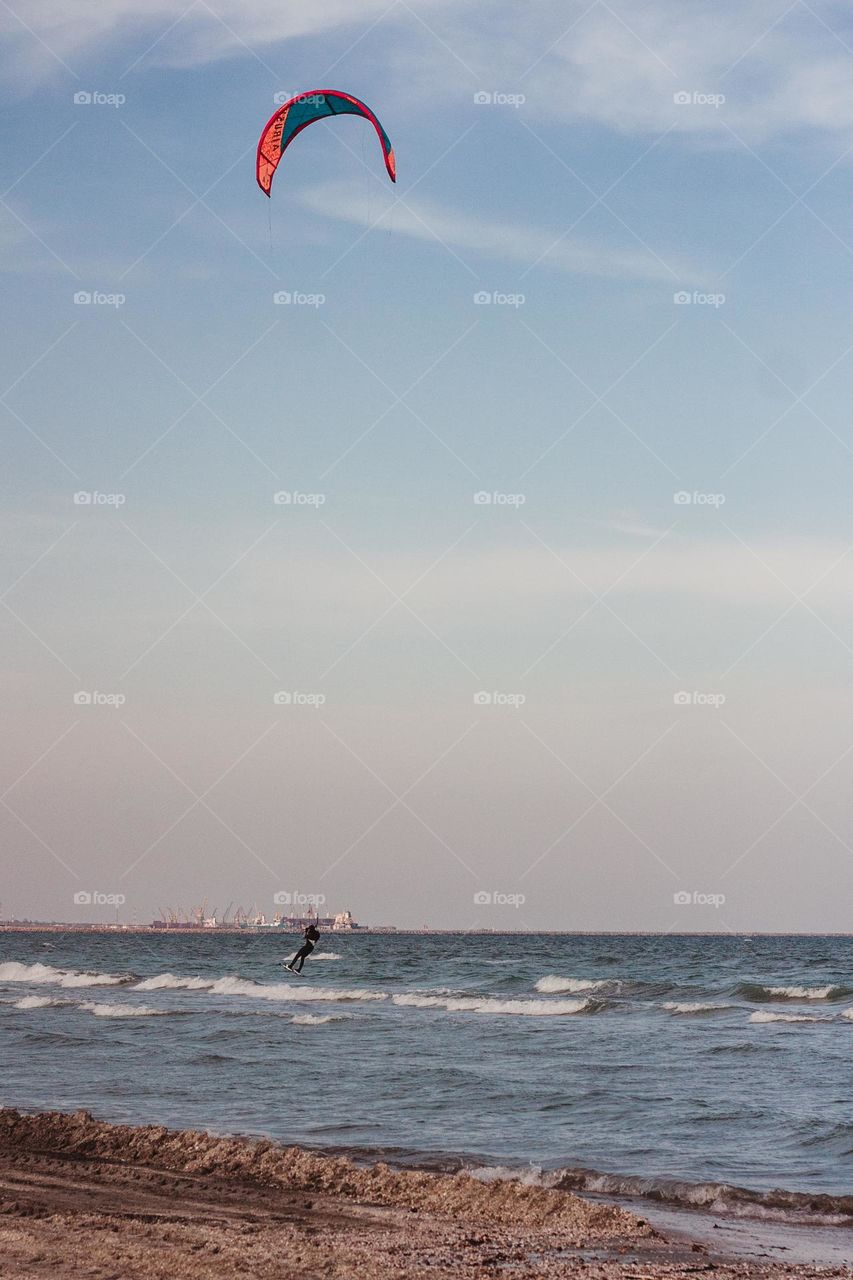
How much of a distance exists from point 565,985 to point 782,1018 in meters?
14.4

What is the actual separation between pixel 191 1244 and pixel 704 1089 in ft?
40.7

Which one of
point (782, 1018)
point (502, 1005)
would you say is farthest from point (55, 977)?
point (782, 1018)

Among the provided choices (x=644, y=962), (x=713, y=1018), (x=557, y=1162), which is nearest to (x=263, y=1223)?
(x=557, y=1162)

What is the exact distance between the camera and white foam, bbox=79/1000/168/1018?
1341 inches

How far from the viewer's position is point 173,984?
51.5m

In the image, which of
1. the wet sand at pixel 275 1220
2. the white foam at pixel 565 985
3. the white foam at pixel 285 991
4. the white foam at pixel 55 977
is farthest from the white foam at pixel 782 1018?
the white foam at pixel 55 977

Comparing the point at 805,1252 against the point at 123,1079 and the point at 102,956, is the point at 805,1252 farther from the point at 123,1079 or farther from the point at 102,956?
the point at 102,956

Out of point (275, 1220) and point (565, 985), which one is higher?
point (275, 1220)

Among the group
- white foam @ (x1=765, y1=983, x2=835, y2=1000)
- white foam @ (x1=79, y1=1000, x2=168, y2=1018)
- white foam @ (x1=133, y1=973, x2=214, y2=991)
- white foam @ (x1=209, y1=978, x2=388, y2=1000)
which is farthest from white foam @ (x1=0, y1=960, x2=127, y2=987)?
white foam @ (x1=765, y1=983, x2=835, y2=1000)

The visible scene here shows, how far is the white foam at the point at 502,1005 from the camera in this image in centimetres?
3681

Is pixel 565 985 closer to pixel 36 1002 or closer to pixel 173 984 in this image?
pixel 173 984

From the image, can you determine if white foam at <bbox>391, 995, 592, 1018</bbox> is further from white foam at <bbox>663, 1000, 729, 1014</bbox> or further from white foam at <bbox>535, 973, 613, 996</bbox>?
white foam at <bbox>535, 973, 613, 996</bbox>

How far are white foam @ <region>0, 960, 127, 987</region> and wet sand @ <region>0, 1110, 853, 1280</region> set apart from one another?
40.5 m

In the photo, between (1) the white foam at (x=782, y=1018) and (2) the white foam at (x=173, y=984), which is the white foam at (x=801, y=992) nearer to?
(1) the white foam at (x=782, y=1018)
